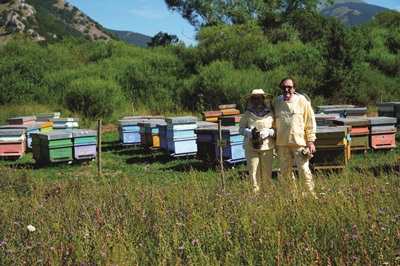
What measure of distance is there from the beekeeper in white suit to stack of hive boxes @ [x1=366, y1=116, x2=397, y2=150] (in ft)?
18.1

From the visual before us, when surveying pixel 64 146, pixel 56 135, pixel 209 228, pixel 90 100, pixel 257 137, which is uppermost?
pixel 90 100

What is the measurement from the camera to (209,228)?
4.20m

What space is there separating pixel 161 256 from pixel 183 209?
149cm

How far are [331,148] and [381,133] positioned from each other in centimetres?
291

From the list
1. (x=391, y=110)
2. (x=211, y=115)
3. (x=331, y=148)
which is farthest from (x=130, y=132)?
(x=391, y=110)

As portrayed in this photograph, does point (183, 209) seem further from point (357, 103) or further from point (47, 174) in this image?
point (357, 103)

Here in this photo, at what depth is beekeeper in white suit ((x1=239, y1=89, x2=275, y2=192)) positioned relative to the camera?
6.77 meters

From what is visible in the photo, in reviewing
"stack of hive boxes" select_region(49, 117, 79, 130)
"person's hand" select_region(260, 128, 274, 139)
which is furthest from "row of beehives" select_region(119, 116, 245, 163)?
"person's hand" select_region(260, 128, 274, 139)

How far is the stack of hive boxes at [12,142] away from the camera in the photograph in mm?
13367

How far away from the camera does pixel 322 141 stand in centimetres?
951

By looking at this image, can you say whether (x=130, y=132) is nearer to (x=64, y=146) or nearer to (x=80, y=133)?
(x=80, y=133)

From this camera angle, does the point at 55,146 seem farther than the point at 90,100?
No

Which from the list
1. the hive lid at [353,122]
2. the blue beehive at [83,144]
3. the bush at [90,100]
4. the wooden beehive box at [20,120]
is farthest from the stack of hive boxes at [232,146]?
the bush at [90,100]

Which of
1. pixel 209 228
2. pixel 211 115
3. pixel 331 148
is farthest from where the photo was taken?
pixel 211 115
